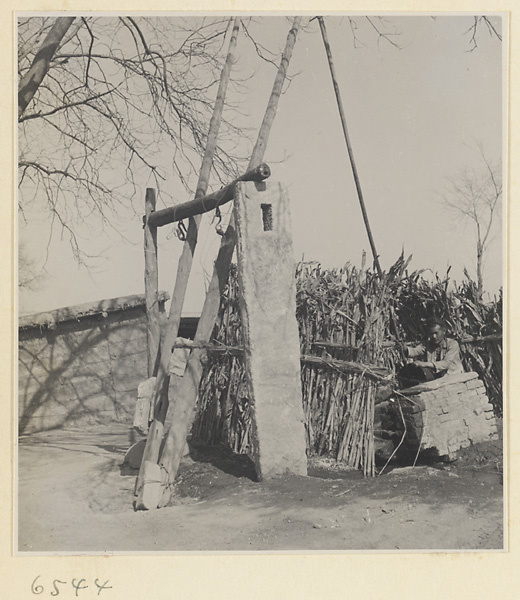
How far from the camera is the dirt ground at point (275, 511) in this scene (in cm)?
458

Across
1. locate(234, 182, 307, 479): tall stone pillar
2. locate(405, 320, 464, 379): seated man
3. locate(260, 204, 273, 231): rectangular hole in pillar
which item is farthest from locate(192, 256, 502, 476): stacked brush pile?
locate(260, 204, 273, 231): rectangular hole in pillar

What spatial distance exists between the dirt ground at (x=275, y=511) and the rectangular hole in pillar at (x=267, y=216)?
2.31 metres

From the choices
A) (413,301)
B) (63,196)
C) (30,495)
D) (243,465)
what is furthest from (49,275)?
(413,301)

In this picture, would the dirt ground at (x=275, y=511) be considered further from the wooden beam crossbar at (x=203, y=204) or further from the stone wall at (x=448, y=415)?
the wooden beam crossbar at (x=203, y=204)

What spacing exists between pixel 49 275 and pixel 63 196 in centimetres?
110

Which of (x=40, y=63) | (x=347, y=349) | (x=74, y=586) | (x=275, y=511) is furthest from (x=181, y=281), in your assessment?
(x=74, y=586)

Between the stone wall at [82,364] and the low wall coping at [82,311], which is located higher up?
the low wall coping at [82,311]

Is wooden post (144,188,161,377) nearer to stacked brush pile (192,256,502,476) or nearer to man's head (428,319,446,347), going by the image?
stacked brush pile (192,256,502,476)

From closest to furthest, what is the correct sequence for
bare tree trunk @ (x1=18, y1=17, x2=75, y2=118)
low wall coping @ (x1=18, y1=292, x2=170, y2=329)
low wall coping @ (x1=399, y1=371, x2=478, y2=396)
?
bare tree trunk @ (x1=18, y1=17, x2=75, y2=118)
low wall coping @ (x1=399, y1=371, x2=478, y2=396)
low wall coping @ (x1=18, y1=292, x2=170, y2=329)

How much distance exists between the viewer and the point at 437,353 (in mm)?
7852

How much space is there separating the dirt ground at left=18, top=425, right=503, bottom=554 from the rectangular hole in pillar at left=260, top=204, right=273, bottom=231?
2.31 m

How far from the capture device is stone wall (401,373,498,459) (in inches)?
260

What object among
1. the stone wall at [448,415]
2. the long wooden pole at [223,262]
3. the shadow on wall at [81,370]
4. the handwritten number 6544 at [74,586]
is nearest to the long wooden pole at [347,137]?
the long wooden pole at [223,262]

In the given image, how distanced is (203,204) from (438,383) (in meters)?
3.10
